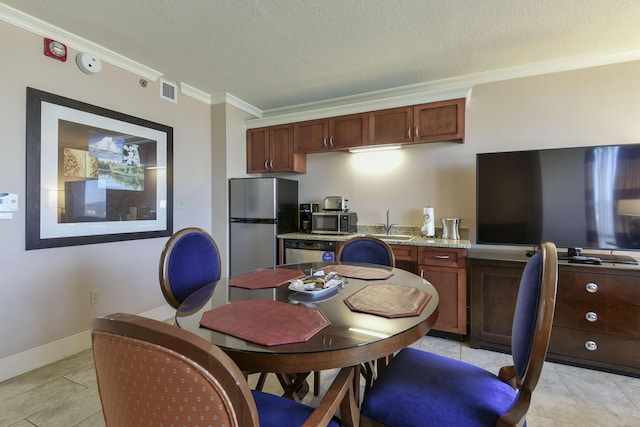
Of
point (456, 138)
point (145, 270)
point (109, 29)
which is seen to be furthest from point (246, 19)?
point (145, 270)

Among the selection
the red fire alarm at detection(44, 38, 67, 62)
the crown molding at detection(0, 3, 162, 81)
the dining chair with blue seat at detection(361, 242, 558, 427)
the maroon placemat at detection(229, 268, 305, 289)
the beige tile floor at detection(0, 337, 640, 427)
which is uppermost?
the crown molding at detection(0, 3, 162, 81)

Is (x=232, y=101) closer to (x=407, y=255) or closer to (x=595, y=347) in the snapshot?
(x=407, y=255)

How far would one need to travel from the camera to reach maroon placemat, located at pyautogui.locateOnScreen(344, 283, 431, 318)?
1181 mm

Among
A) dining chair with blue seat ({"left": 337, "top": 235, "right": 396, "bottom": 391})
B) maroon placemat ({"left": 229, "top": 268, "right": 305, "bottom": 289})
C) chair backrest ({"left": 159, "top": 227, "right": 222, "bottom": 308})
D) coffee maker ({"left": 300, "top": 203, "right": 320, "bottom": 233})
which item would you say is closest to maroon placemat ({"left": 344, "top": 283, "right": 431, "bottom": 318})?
maroon placemat ({"left": 229, "top": 268, "right": 305, "bottom": 289})

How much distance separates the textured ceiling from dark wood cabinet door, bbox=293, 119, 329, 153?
512 millimetres

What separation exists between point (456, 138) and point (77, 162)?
3.35 metres

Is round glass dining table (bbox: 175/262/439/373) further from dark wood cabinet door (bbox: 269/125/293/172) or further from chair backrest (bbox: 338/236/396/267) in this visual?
dark wood cabinet door (bbox: 269/125/293/172)

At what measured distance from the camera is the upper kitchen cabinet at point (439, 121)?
Result: 282cm

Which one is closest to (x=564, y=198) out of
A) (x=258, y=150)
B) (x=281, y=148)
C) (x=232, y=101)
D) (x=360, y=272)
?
(x=360, y=272)

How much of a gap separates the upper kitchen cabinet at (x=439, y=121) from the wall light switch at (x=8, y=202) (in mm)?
3303

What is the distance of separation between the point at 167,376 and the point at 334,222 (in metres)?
2.86

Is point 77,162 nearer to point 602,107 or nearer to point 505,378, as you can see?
point 505,378

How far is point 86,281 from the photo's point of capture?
249 centimetres

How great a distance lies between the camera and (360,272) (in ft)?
5.98
